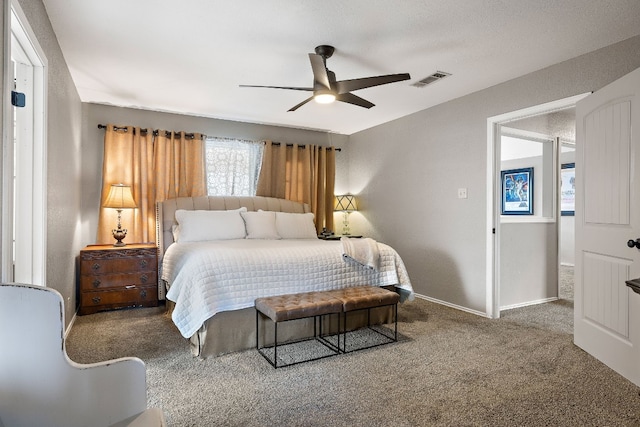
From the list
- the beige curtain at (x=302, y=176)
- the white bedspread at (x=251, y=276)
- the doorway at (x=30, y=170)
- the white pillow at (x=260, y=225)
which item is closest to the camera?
the doorway at (x=30, y=170)

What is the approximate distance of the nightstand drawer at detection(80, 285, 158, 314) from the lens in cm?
378

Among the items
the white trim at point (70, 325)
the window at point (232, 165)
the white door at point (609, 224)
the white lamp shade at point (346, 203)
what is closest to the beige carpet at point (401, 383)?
the white trim at point (70, 325)

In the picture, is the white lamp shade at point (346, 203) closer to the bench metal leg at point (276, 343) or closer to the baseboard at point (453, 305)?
the baseboard at point (453, 305)

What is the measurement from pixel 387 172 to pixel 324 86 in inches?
106

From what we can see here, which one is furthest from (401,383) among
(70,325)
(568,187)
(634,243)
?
(568,187)

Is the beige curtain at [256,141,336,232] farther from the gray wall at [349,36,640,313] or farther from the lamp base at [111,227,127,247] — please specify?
the lamp base at [111,227,127,247]

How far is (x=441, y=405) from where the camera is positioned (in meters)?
2.03

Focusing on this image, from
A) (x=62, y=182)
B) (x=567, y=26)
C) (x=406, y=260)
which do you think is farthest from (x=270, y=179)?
(x=567, y=26)

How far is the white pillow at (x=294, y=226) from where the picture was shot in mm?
4559

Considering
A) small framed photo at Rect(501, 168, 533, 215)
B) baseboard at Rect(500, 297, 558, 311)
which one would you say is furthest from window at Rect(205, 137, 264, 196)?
small framed photo at Rect(501, 168, 533, 215)

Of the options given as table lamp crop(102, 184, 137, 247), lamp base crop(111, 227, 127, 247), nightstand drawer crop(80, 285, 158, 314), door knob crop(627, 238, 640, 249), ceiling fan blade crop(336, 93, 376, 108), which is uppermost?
ceiling fan blade crop(336, 93, 376, 108)

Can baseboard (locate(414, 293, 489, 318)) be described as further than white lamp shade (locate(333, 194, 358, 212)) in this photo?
No

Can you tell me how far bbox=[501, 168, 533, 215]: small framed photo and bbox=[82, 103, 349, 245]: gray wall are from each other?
3768 mm

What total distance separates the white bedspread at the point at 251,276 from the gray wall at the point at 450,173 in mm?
999
